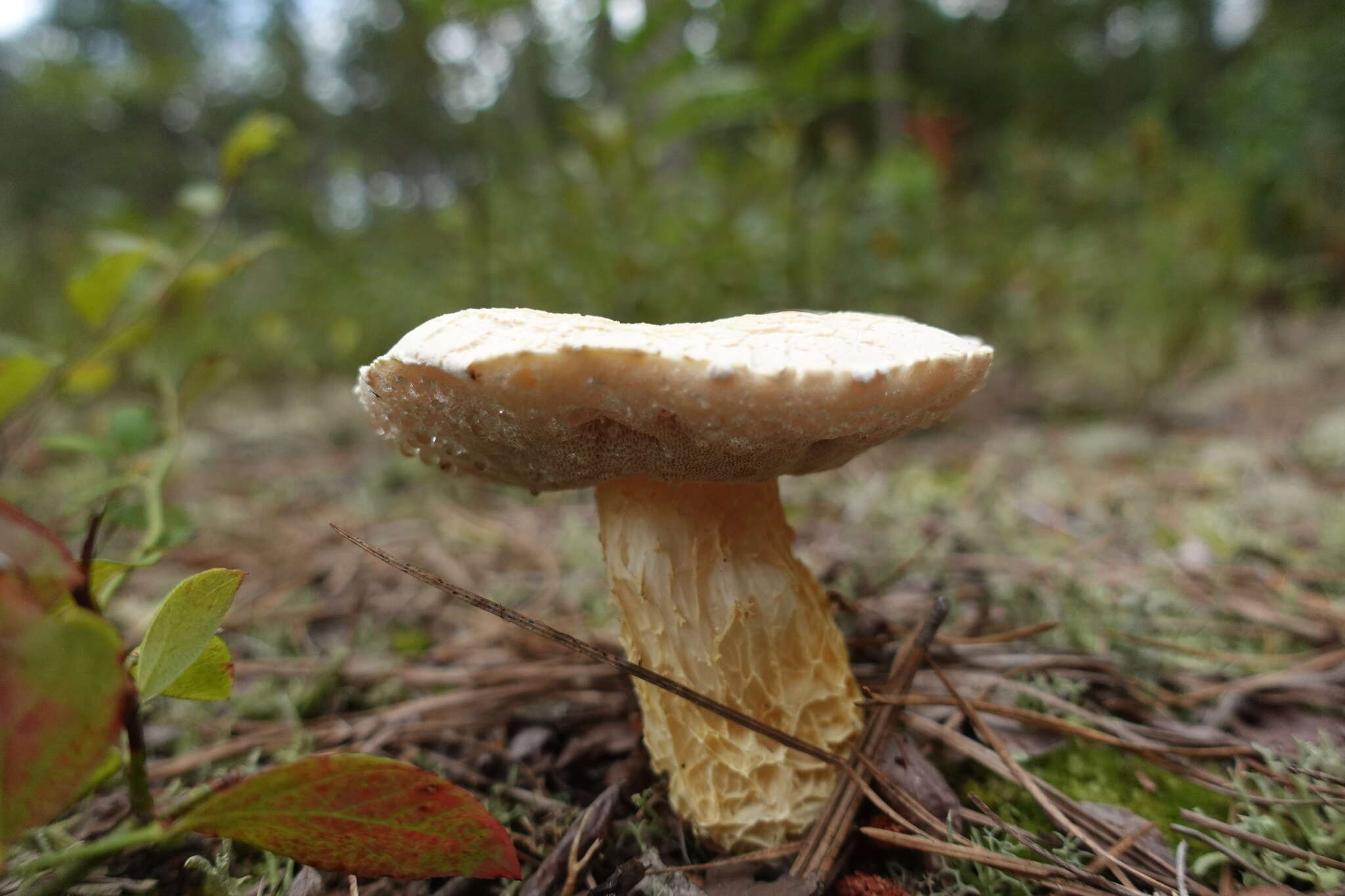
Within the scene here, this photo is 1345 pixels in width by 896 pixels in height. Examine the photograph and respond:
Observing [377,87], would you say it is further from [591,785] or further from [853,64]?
[591,785]

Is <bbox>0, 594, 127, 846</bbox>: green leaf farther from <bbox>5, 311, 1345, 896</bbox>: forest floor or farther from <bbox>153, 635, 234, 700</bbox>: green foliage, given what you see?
<bbox>5, 311, 1345, 896</bbox>: forest floor

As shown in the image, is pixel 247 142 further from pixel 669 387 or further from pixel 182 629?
pixel 669 387

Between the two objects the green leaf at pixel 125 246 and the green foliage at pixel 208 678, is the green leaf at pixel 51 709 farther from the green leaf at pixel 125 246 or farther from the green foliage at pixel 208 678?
the green leaf at pixel 125 246

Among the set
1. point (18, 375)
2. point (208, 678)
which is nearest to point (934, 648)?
point (208, 678)

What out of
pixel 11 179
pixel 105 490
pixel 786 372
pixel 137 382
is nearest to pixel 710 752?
pixel 786 372

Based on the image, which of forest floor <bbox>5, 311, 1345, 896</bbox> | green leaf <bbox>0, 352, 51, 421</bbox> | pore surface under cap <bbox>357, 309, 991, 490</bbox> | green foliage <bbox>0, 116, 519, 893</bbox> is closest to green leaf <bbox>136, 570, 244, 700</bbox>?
green foliage <bbox>0, 116, 519, 893</bbox>

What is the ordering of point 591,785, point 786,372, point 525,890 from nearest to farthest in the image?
point 786,372 < point 525,890 < point 591,785

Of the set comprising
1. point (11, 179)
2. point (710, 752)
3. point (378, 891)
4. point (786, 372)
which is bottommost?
point (378, 891)
